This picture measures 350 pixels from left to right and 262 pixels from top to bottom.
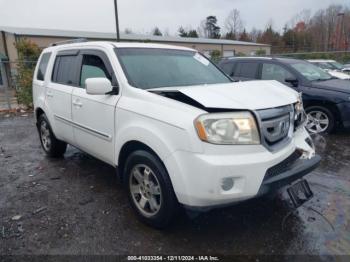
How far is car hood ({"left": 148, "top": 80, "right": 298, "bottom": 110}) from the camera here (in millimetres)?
2506

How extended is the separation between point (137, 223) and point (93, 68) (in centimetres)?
204

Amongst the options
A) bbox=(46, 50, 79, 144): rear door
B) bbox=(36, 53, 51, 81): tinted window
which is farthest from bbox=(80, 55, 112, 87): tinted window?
bbox=(36, 53, 51, 81): tinted window

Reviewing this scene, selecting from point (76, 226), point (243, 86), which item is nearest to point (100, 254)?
point (76, 226)

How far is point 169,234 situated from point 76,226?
1.00 meters

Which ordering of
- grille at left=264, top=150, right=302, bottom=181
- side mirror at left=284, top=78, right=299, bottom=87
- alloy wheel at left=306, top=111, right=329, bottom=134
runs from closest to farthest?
grille at left=264, top=150, right=302, bottom=181 < alloy wheel at left=306, top=111, right=329, bottom=134 < side mirror at left=284, top=78, right=299, bottom=87

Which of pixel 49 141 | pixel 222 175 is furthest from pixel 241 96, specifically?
pixel 49 141

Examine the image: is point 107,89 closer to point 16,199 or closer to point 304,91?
point 16,199

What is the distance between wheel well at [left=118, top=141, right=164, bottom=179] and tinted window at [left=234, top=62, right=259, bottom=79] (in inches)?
203

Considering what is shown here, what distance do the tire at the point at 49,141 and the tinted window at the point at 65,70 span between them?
0.81 m

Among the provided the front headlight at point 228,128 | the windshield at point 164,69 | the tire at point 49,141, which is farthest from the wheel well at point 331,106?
the tire at point 49,141

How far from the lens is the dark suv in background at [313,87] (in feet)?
20.2

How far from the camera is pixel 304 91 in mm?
6523

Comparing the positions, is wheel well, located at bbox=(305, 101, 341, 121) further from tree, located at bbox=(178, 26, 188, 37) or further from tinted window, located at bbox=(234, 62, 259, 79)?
tree, located at bbox=(178, 26, 188, 37)

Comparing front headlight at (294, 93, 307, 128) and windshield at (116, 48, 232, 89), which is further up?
windshield at (116, 48, 232, 89)
